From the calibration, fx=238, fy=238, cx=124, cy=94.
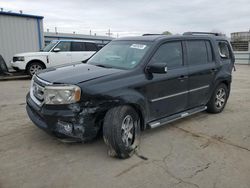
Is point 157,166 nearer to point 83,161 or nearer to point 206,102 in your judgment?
point 83,161

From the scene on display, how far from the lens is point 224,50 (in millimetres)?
5742

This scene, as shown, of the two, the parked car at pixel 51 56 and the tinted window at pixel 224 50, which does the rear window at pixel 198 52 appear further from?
the parked car at pixel 51 56

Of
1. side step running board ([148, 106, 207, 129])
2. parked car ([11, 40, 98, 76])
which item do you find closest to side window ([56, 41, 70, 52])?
parked car ([11, 40, 98, 76])

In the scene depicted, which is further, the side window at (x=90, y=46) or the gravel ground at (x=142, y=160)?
the side window at (x=90, y=46)

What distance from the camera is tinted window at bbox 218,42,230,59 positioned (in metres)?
5.62

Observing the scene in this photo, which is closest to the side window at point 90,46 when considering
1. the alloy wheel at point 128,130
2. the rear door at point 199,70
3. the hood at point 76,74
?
the rear door at point 199,70

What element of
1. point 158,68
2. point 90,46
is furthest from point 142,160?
point 90,46

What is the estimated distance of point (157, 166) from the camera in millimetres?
3199

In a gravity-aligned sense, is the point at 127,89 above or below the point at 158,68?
below

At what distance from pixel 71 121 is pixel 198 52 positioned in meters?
3.08

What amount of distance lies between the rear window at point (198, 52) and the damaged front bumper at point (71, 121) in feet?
7.88

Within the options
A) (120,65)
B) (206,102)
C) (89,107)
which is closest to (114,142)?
(89,107)

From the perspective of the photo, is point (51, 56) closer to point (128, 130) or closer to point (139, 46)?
point (139, 46)

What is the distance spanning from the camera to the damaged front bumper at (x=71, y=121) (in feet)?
10.4
